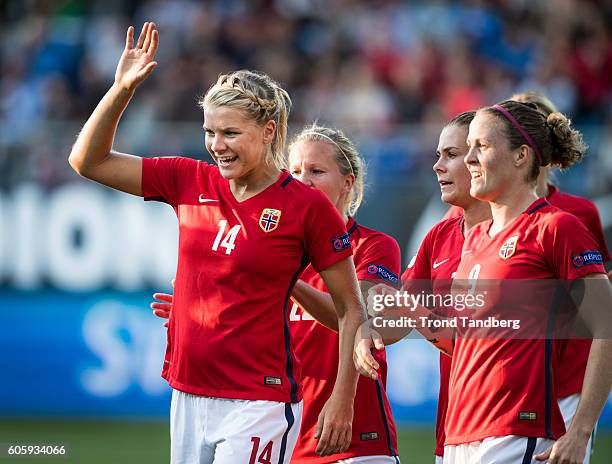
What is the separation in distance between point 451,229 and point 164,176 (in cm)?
154

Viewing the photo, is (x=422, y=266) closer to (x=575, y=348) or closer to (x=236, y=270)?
(x=575, y=348)

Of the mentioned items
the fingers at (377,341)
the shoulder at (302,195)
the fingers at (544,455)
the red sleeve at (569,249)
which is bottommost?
the fingers at (544,455)

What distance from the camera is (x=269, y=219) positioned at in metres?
4.26

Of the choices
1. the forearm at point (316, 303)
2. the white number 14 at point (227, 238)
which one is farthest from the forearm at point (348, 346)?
the white number 14 at point (227, 238)

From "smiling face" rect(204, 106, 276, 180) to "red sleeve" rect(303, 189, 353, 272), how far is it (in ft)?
1.01

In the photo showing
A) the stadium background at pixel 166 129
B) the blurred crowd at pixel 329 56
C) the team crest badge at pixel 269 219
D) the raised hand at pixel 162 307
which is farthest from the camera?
the blurred crowd at pixel 329 56

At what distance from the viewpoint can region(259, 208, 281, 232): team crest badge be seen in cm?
425

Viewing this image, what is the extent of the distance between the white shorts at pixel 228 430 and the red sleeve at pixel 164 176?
81 cm

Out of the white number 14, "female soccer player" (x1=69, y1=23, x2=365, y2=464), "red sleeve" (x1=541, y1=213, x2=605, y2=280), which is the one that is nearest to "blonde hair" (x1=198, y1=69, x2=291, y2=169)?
"female soccer player" (x1=69, y1=23, x2=365, y2=464)

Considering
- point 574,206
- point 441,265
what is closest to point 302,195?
point 441,265

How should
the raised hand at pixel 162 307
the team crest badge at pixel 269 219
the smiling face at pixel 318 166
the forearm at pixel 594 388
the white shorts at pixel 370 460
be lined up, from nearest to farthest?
the forearm at pixel 594 388
the team crest badge at pixel 269 219
the raised hand at pixel 162 307
the white shorts at pixel 370 460
the smiling face at pixel 318 166

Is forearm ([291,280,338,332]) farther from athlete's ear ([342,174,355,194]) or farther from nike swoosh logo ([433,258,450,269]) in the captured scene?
athlete's ear ([342,174,355,194])

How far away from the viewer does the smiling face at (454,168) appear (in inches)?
201

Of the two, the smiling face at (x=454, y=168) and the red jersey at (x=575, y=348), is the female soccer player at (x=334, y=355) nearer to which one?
the smiling face at (x=454, y=168)
